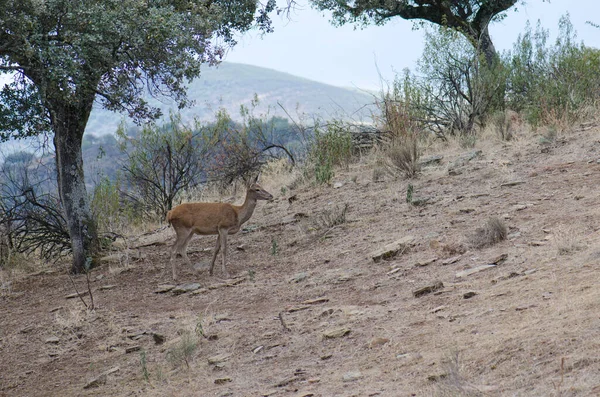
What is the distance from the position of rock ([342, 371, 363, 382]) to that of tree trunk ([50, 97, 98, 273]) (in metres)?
7.45

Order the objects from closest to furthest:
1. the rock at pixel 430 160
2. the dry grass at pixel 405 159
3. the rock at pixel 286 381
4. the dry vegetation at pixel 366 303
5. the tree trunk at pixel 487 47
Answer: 1. the dry vegetation at pixel 366 303
2. the rock at pixel 286 381
3. the dry grass at pixel 405 159
4. the rock at pixel 430 160
5. the tree trunk at pixel 487 47

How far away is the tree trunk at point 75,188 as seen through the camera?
12.7 meters

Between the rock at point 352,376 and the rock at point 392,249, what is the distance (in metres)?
3.77

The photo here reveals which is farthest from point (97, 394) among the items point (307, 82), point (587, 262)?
point (307, 82)

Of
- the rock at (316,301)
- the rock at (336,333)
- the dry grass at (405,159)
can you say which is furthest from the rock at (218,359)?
the dry grass at (405,159)

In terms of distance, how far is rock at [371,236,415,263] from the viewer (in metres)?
9.75

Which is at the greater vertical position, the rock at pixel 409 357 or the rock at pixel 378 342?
the rock at pixel 378 342

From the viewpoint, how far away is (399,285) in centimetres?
848

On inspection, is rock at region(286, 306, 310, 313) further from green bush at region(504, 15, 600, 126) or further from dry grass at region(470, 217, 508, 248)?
green bush at region(504, 15, 600, 126)

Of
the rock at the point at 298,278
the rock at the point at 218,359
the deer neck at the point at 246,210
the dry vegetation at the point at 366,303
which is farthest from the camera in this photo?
the deer neck at the point at 246,210

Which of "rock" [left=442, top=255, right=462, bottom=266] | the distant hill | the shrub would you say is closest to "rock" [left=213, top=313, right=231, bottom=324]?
"rock" [left=442, top=255, right=462, bottom=266]

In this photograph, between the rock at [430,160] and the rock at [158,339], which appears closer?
the rock at [158,339]

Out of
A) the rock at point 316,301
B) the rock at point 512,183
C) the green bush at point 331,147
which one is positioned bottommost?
the rock at point 316,301

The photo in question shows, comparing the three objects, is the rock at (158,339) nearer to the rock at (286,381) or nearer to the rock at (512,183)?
the rock at (286,381)
